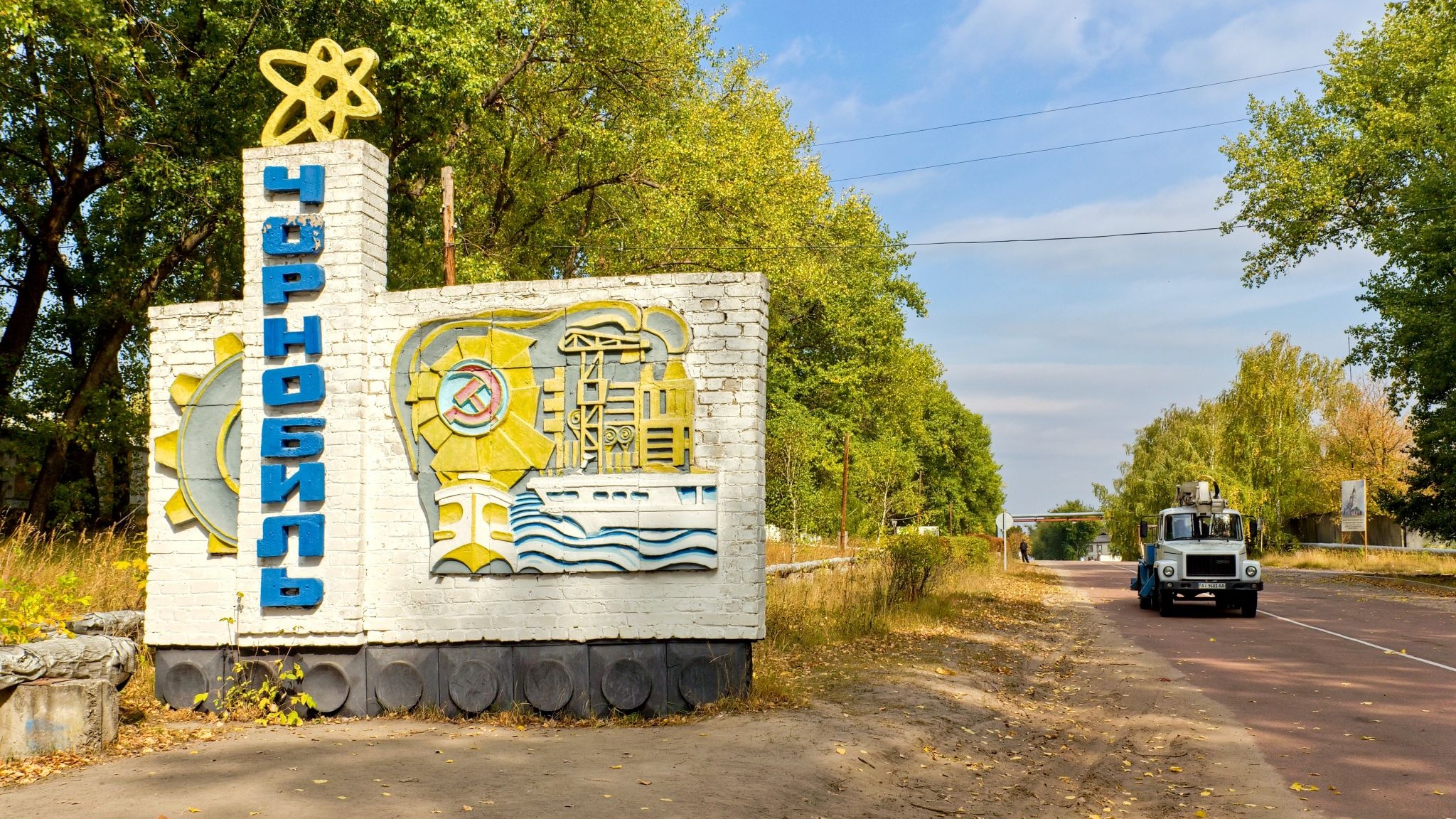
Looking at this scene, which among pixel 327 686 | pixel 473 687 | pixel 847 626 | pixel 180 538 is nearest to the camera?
pixel 473 687

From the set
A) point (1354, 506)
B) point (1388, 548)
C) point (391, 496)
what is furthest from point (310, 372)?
point (1388, 548)

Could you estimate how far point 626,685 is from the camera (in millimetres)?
10070

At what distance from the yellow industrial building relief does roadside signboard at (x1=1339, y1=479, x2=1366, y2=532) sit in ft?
137

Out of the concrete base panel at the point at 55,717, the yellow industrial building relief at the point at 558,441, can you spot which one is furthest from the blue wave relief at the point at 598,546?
the concrete base panel at the point at 55,717

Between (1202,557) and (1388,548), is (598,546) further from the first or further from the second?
(1388,548)

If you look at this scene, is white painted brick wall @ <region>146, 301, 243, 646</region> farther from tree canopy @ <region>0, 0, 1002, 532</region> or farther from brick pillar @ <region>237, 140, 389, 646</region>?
tree canopy @ <region>0, 0, 1002, 532</region>

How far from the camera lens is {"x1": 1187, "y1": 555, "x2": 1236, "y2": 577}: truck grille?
22.7m

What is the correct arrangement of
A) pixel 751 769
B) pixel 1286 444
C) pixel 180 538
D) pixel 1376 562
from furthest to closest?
pixel 1286 444
pixel 1376 562
pixel 180 538
pixel 751 769

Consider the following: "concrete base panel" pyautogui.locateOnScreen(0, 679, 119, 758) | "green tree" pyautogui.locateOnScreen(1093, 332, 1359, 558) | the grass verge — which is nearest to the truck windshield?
the grass verge

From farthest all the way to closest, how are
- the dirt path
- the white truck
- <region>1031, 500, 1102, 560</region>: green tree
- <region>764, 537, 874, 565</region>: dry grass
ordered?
<region>1031, 500, 1102, 560</region>: green tree
<region>764, 537, 874, 565</region>: dry grass
the white truck
the dirt path

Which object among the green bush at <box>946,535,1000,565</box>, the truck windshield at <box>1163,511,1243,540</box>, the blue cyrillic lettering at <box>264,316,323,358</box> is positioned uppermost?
the blue cyrillic lettering at <box>264,316,323,358</box>

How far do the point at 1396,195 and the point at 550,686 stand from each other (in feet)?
123

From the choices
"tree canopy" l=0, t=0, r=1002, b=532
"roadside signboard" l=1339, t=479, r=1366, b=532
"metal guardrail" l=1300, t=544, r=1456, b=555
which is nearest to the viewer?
"tree canopy" l=0, t=0, r=1002, b=532

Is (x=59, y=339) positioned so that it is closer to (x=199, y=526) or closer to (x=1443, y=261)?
(x=199, y=526)
